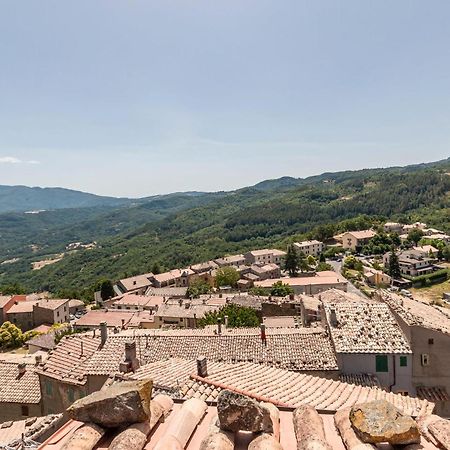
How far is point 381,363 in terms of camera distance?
768 inches

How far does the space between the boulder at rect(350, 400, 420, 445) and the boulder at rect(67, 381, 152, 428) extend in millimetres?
3235

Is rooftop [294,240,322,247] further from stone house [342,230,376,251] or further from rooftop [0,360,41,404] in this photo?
rooftop [0,360,41,404]

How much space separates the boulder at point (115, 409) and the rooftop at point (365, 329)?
50.0 feet

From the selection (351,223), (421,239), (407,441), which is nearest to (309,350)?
(407,441)

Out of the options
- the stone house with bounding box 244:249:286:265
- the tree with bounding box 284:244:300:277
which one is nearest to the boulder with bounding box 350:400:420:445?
the tree with bounding box 284:244:300:277

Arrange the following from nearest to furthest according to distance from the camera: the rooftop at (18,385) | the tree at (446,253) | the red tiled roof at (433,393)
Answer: the red tiled roof at (433,393) → the rooftop at (18,385) → the tree at (446,253)

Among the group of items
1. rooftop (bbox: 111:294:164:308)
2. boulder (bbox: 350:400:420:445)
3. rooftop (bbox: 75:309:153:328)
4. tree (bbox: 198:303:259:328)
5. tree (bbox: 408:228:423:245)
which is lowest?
rooftop (bbox: 111:294:164:308)

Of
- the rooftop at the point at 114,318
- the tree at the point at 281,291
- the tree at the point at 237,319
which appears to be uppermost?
the tree at the point at 237,319

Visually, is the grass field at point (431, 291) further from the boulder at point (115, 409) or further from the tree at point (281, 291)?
the boulder at point (115, 409)

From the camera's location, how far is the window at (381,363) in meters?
19.4

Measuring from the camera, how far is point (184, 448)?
5918 mm

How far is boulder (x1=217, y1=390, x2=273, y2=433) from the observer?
579cm

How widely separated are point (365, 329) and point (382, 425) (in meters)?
16.4

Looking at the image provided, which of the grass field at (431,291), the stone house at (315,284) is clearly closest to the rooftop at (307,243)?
the stone house at (315,284)
